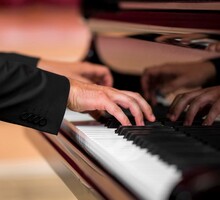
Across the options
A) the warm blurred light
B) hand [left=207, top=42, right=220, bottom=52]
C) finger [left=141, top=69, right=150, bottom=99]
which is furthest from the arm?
the warm blurred light

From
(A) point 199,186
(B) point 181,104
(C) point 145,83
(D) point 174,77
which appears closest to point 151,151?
(A) point 199,186

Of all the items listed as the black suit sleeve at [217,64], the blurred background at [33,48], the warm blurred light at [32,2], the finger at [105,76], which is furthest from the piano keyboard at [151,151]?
the warm blurred light at [32,2]

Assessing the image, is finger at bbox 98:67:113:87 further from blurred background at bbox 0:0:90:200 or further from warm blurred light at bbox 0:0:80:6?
warm blurred light at bbox 0:0:80:6

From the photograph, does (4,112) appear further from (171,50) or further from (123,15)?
(123,15)

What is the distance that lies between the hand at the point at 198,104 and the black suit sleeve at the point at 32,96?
0.26 meters

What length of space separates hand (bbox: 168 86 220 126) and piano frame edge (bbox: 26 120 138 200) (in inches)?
9.6

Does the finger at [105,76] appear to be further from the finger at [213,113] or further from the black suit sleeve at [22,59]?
the finger at [213,113]

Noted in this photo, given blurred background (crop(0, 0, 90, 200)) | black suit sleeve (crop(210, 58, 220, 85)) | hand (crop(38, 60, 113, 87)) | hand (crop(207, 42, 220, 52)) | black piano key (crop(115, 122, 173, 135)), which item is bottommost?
blurred background (crop(0, 0, 90, 200))

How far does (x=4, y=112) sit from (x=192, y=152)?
1.54 feet

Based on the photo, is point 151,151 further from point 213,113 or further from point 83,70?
point 83,70

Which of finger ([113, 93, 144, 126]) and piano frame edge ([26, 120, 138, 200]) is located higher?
finger ([113, 93, 144, 126])

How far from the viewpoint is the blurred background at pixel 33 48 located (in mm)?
2146

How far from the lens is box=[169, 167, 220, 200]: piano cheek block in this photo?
78 centimetres

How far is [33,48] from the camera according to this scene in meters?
6.32
